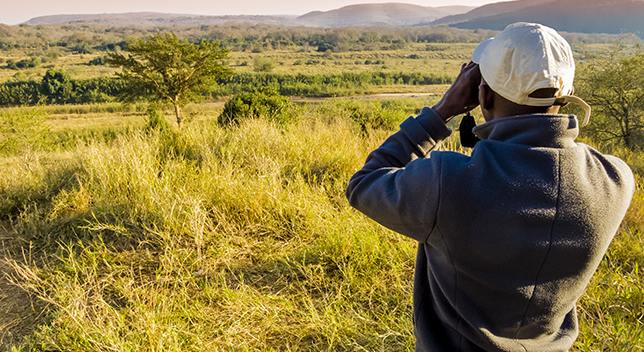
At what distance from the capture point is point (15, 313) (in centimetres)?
261

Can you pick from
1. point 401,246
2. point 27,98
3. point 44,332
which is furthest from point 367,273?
point 27,98

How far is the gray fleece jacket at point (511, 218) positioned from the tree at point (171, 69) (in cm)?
2224

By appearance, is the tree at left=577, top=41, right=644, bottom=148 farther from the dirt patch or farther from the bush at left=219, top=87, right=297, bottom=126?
the dirt patch

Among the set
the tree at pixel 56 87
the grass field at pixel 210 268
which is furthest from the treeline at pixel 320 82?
the grass field at pixel 210 268

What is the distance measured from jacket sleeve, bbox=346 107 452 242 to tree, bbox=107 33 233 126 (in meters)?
22.0

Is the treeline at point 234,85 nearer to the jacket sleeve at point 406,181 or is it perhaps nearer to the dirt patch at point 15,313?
the dirt patch at point 15,313

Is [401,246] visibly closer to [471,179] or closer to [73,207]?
[471,179]

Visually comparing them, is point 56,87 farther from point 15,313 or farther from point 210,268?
point 210,268

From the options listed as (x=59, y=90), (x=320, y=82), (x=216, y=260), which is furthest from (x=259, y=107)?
(x=320, y=82)

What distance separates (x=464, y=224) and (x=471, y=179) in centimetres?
12

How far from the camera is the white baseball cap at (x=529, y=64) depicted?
3.16 feet

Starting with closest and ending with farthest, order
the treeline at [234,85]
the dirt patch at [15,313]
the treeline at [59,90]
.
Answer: the dirt patch at [15,313]
the treeline at [59,90]
the treeline at [234,85]

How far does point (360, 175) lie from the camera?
1.26m

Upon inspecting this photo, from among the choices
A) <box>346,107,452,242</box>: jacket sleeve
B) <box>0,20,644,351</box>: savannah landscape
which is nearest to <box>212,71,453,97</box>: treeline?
<box>0,20,644,351</box>: savannah landscape
